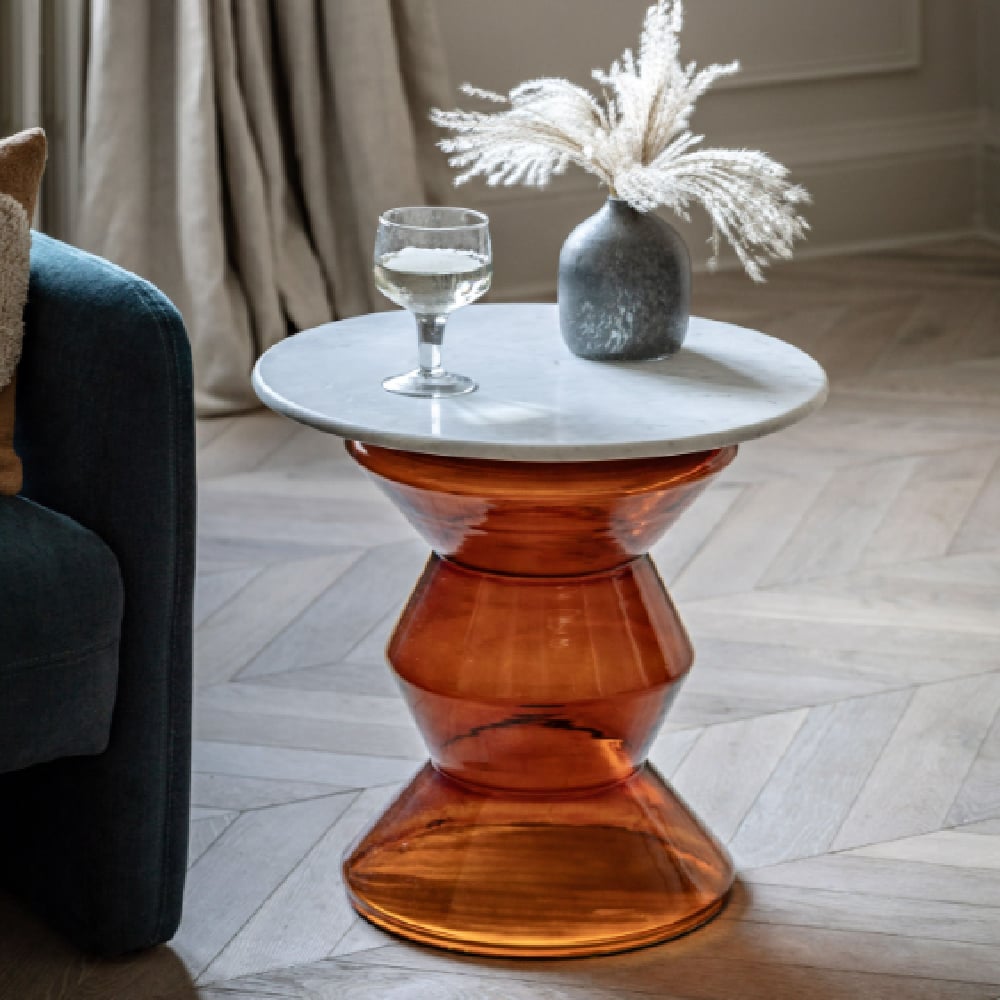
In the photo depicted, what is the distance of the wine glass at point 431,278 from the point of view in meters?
1.51

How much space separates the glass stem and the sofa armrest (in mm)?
222

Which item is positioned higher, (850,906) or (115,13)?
(115,13)

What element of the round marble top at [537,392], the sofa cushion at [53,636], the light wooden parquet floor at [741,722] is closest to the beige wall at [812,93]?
the light wooden parquet floor at [741,722]

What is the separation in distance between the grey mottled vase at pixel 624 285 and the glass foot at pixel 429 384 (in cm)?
13

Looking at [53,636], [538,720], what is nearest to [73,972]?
[53,636]

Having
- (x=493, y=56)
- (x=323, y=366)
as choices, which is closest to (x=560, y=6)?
(x=493, y=56)

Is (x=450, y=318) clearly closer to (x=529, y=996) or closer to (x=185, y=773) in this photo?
(x=185, y=773)

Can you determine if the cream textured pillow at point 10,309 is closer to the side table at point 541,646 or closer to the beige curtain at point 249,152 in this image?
the side table at point 541,646

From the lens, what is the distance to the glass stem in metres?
1.55

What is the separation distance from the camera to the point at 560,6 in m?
3.82

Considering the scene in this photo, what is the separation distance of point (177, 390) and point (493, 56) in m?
2.53

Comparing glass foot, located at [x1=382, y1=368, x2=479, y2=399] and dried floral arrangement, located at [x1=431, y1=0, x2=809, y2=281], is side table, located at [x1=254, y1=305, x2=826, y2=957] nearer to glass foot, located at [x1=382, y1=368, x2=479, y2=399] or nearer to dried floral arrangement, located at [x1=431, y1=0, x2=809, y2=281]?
glass foot, located at [x1=382, y1=368, x2=479, y2=399]

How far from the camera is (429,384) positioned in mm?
1536

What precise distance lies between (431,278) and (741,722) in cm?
76
